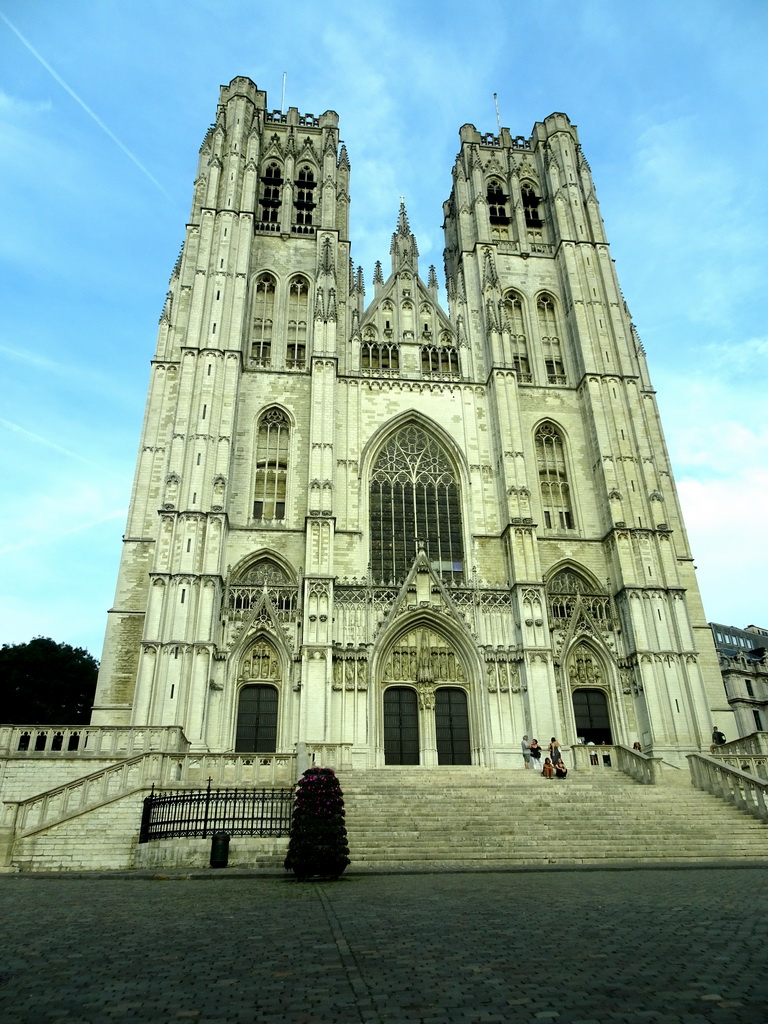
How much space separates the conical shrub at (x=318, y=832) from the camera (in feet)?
34.6

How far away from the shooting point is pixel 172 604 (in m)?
23.0

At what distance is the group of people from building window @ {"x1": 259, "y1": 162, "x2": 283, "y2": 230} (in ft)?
84.8

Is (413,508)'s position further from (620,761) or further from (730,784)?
(730,784)

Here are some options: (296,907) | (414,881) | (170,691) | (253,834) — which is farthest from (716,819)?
(170,691)

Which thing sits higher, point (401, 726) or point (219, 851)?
point (401, 726)

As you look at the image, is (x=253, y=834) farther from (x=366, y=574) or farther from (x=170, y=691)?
(x=366, y=574)

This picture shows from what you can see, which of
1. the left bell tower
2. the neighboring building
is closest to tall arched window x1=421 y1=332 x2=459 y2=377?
the left bell tower

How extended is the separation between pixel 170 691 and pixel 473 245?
24.6 metres

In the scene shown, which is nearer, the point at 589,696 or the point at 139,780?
the point at 139,780

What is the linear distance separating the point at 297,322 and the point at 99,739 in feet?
64.9

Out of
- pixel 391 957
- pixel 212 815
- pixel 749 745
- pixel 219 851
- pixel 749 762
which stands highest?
pixel 749 745

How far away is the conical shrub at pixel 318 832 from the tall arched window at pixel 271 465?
660 inches

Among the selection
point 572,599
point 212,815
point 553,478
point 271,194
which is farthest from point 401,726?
point 271,194

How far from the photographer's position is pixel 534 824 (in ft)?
48.9
